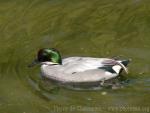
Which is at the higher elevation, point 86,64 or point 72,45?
point 72,45

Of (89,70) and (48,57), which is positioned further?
(48,57)

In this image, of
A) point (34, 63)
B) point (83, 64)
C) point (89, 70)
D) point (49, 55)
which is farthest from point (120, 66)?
point (34, 63)

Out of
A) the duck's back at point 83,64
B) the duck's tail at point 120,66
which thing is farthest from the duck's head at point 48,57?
the duck's tail at point 120,66

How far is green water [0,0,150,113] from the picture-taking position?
9664 millimetres

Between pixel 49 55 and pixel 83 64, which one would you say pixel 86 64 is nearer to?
pixel 83 64

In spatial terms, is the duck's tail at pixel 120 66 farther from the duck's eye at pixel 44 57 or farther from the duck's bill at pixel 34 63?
the duck's bill at pixel 34 63

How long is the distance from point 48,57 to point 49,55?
0.04 m

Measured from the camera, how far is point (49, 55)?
10961mm

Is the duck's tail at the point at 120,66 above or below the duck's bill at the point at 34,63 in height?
below

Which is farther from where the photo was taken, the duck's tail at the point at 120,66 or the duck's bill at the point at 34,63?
the duck's bill at the point at 34,63

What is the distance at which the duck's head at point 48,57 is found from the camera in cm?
1083

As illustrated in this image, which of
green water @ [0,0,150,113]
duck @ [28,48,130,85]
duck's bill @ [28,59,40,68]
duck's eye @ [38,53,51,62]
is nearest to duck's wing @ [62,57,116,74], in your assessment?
duck @ [28,48,130,85]

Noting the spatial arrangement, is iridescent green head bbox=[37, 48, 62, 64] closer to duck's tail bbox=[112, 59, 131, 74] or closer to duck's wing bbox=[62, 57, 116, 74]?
duck's wing bbox=[62, 57, 116, 74]

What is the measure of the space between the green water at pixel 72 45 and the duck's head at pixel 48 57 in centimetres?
26
